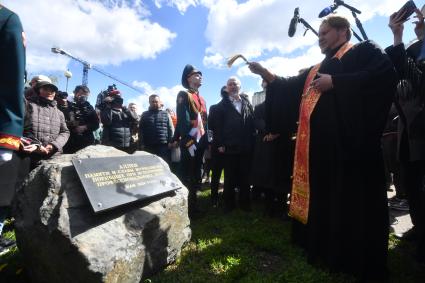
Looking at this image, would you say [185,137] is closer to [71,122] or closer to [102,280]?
[71,122]

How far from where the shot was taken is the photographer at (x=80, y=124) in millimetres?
5273

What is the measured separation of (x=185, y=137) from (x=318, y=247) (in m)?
2.69

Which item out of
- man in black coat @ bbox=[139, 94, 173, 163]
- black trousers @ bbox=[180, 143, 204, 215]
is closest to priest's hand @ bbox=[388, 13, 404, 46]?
black trousers @ bbox=[180, 143, 204, 215]

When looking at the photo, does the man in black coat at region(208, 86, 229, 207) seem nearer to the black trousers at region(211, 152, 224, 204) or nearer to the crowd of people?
the black trousers at region(211, 152, 224, 204)

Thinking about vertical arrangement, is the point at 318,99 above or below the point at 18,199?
above

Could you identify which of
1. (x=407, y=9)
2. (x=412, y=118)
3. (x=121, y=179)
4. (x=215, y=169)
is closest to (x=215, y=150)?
(x=215, y=169)

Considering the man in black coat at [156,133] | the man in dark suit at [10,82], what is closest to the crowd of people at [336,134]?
the man in dark suit at [10,82]

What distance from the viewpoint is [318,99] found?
3.03 meters

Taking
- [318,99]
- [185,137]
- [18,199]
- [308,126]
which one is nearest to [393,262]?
[308,126]

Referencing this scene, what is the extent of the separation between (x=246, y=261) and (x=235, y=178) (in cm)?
207

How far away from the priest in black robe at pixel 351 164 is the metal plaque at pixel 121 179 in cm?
153

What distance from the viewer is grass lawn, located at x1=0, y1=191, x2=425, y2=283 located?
2762 mm

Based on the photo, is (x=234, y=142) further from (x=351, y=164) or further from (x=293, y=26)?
(x=351, y=164)

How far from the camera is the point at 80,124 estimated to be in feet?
17.7
